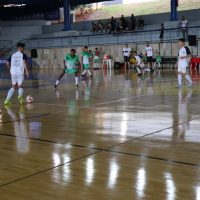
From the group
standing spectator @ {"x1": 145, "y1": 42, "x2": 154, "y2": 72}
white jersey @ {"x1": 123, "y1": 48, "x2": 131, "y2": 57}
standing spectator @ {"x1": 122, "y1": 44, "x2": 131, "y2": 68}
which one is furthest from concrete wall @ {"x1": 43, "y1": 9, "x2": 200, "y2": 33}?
standing spectator @ {"x1": 145, "y1": 42, "x2": 154, "y2": 72}

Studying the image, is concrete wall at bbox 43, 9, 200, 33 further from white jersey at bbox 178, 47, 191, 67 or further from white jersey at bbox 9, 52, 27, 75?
white jersey at bbox 9, 52, 27, 75

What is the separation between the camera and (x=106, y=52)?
1398 inches

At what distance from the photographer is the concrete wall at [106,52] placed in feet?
103

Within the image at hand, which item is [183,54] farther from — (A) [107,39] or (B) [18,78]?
(A) [107,39]

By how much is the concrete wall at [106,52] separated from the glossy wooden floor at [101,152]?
70.0 feet

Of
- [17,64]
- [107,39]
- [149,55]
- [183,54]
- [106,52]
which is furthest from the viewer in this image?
[107,39]

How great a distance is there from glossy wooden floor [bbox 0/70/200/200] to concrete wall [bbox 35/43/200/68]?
70.0ft

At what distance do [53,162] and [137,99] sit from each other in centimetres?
694

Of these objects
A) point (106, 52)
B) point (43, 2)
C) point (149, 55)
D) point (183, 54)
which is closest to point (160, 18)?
A: point (106, 52)

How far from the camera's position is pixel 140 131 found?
23.7 ft

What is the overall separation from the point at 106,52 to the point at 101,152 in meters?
30.1

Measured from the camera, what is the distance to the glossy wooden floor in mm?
4234

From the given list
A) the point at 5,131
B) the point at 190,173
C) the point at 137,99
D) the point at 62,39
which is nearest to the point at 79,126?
the point at 5,131

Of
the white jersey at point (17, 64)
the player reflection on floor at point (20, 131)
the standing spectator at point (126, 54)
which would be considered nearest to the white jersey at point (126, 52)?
the standing spectator at point (126, 54)
